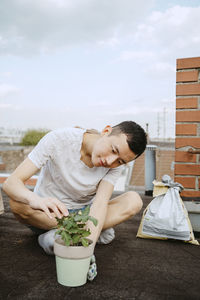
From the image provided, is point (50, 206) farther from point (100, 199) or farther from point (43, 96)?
point (43, 96)

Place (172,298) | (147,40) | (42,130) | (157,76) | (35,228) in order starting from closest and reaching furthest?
(172,298) → (35,228) → (147,40) → (157,76) → (42,130)

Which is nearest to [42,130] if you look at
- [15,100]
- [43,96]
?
[15,100]

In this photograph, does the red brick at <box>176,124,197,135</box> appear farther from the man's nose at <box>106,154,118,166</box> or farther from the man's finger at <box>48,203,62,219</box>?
the man's finger at <box>48,203,62,219</box>

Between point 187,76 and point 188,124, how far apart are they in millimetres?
419

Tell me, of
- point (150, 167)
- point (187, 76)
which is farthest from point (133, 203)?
point (150, 167)

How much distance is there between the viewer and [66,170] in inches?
60.9

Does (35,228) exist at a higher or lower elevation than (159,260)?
higher

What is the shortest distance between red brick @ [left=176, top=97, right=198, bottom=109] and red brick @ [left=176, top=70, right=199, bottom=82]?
0.17m

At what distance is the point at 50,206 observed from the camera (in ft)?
3.67

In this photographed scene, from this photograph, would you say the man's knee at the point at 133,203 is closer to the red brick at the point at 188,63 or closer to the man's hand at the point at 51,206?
the man's hand at the point at 51,206

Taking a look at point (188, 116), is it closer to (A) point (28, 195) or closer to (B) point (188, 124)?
(B) point (188, 124)

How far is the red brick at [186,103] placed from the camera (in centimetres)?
234

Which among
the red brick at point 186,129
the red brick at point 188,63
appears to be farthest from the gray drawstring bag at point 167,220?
the red brick at point 188,63

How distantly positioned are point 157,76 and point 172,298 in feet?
15.0
